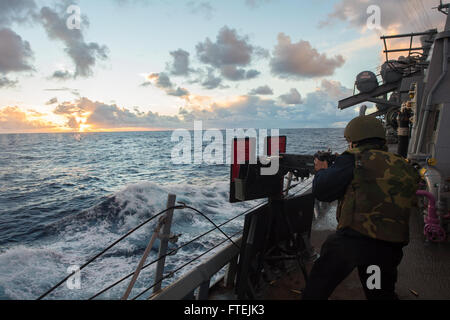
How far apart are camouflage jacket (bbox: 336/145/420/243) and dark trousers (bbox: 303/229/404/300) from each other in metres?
0.11

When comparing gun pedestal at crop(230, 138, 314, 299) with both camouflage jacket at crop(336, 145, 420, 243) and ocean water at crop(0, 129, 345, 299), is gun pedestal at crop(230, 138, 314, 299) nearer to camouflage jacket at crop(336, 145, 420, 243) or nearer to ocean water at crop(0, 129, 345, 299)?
camouflage jacket at crop(336, 145, 420, 243)

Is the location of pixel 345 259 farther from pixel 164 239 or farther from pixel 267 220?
pixel 164 239

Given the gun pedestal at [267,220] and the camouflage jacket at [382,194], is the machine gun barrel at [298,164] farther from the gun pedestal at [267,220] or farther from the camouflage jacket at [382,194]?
the camouflage jacket at [382,194]

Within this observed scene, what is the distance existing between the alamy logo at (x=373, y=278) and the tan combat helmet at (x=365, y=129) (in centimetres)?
119

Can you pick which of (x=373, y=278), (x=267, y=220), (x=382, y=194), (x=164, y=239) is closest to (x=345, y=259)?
(x=373, y=278)

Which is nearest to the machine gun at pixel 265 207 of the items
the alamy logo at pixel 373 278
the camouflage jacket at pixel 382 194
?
the camouflage jacket at pixel 382 194

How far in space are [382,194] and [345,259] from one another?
0.66 metres

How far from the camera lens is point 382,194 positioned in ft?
7.88

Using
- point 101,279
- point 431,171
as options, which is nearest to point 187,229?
point 101,279

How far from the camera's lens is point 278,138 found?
3.48m

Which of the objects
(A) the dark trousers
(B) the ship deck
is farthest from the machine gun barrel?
(B) the ship deck

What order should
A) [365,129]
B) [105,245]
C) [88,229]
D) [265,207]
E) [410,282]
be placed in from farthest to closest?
[88,229]
[105,245]
[410,282]
[265,207]
[365,129]
